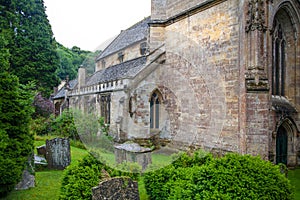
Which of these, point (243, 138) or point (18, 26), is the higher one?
point (18, 26)

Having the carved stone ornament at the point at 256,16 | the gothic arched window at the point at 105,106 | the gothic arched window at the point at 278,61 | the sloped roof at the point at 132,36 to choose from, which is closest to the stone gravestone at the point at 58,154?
the gothic arched window at the point at 105,106

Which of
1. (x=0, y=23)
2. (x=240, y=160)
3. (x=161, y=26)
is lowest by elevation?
(x=240, y=160)

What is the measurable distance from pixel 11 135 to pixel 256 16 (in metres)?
9.32

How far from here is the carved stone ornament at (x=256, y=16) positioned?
32.6 ft

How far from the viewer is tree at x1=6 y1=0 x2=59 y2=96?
1057 inches

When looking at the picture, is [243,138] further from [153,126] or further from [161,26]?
[161,26]

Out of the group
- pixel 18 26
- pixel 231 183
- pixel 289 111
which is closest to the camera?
pixel 231 183

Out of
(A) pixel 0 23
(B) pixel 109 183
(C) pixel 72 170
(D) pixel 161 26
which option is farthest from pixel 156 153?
(A) pixel 0 23

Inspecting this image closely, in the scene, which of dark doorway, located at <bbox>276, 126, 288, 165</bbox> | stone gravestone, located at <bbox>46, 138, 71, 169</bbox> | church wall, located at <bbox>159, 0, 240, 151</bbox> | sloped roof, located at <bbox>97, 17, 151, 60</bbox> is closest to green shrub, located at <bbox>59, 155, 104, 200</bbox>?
stone gravestone, located at <bbox>46, 138, 71, 169</bbox>

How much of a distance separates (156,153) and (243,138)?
5673 millimetres

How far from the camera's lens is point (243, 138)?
33.4 ft

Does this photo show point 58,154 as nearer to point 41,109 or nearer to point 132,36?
point 132,36

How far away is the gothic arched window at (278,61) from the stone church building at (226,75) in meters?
0.05

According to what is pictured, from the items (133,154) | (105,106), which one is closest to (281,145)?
(133,154)
